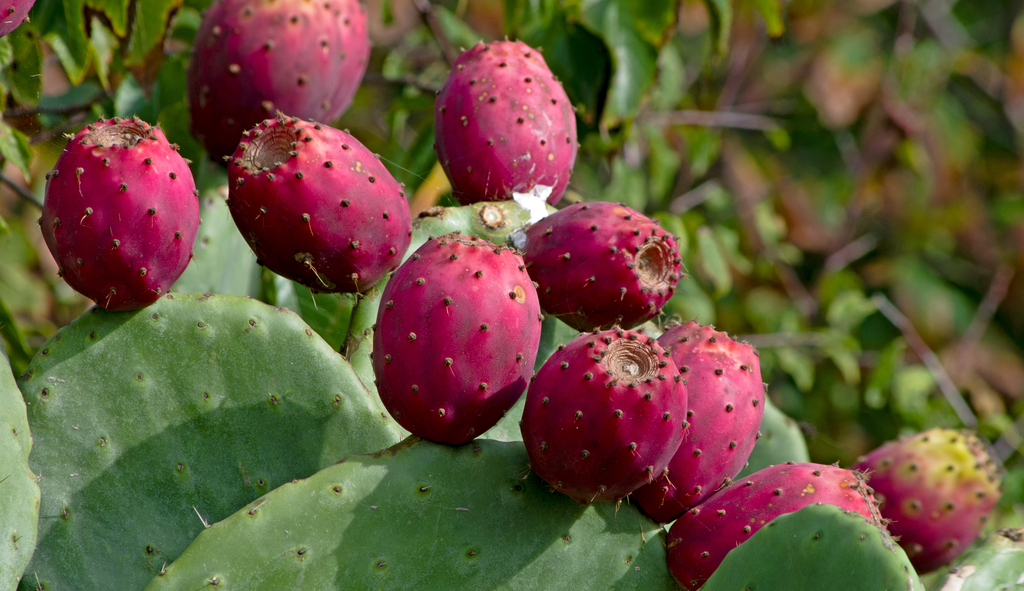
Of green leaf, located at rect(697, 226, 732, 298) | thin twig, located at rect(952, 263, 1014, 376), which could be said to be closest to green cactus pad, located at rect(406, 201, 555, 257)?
green leaf, located at rect(697, 226, 732, 298)

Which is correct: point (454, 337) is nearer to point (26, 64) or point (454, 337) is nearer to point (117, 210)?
point (117, 210)

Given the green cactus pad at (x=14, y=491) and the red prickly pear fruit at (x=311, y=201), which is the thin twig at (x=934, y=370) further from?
the green cactus pad at (x=14, y=491)

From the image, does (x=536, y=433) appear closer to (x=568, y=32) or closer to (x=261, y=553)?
(x=261, y=553)

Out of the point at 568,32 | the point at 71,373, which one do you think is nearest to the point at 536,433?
the point at 71,373

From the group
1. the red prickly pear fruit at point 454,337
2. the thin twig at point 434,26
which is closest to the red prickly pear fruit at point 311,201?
the red prickly pear fruit at point 454,337

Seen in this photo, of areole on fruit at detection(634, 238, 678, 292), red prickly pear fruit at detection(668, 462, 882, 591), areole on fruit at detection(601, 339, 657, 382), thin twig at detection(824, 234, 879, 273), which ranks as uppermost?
areole on fruit at detection(601, 339, 657, 382)

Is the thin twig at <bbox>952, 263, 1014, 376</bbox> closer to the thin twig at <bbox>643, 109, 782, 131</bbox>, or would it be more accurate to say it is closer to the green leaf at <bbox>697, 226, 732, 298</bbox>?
the thin twig at <bbox>643, 109, 782, 131</bbox>
